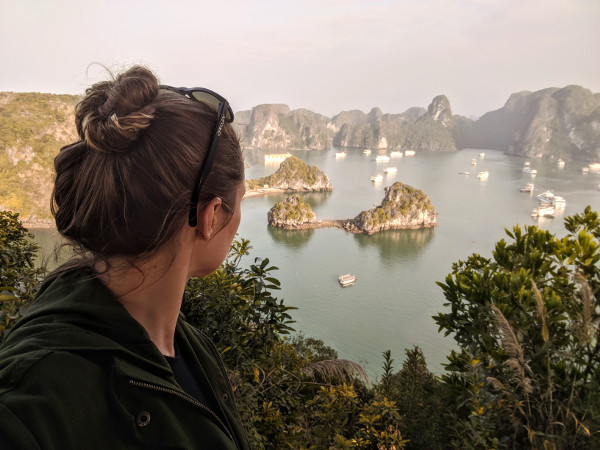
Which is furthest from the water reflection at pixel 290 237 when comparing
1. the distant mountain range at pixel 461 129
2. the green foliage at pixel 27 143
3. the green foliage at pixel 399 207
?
the distant mountain range at pixel 461 129

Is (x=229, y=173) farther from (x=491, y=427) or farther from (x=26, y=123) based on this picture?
(x=26, y=123)

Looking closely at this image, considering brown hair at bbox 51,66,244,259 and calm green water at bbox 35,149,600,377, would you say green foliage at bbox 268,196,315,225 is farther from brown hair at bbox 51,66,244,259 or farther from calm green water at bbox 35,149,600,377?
brown hair at bbox 51,66,244,259

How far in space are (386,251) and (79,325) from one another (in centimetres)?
2723

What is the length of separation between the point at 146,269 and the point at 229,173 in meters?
0.22

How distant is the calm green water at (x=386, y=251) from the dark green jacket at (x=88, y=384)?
0.54m

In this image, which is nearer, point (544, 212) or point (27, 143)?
point (544, 212)

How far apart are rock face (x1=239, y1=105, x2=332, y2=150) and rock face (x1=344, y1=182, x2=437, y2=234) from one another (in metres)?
62.5

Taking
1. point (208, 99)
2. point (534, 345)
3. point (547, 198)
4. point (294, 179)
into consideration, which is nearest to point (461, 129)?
point (547, 198)

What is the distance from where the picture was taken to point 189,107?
622 millimetres

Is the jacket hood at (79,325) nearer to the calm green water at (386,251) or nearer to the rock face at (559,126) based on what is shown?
the calm green water at (386,251)

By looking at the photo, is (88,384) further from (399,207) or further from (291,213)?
(399,207)

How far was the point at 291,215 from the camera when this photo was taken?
31.0 m

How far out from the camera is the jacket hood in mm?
444

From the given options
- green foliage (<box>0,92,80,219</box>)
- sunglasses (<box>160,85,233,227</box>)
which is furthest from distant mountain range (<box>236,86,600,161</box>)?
sunglasses (<box>160,85,233,227</box>)
